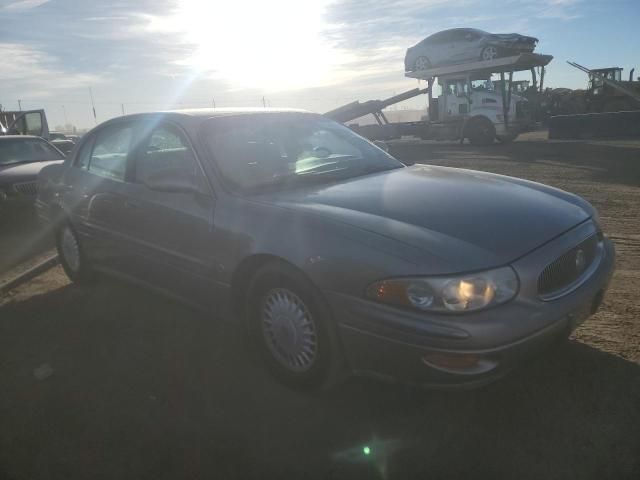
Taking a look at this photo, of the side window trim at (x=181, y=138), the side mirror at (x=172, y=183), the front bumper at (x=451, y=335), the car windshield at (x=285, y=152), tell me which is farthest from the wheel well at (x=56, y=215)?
the front bumper at (x=451, y=335)

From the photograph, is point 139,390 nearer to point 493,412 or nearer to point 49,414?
point 49,414

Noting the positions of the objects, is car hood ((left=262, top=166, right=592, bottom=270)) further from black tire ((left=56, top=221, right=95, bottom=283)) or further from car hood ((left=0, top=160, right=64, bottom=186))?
car hood ((left=0, top=160, right=64, bottom=186))

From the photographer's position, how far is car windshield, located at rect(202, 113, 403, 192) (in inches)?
130

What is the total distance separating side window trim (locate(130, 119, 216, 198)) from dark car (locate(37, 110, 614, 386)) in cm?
1

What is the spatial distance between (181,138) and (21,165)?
6.36m

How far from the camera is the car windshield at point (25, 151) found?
29.0 ft

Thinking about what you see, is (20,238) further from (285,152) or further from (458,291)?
(458,291)

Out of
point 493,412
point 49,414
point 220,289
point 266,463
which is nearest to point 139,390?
point 49,414

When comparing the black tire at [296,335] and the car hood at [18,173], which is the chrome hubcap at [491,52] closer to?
the car hood at [18,173]

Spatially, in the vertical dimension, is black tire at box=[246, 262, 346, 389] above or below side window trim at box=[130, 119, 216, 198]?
below

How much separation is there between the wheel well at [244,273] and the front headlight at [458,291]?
736mm

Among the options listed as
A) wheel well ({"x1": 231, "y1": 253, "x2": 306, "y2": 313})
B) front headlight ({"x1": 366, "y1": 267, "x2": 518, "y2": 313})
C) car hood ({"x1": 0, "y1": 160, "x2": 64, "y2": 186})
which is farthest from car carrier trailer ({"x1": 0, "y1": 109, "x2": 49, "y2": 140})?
front headlight ({"x1": 366, "y1": 267, "x2": 518, "y2": 313})

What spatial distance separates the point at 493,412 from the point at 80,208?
3.57m

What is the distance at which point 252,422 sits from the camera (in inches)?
107
